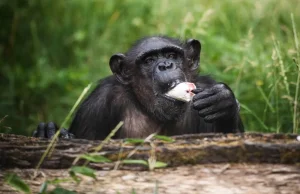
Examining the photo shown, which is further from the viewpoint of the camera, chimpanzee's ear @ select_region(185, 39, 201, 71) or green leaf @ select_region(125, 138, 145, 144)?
chimpanzee's ear @ select_region(185, 39, 201, 71)

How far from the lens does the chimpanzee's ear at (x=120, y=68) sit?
695 cm

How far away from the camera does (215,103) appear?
6.04 m

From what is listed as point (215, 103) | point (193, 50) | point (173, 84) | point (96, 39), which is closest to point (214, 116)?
point (215, 103)

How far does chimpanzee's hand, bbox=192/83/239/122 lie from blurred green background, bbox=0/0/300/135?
1903mm

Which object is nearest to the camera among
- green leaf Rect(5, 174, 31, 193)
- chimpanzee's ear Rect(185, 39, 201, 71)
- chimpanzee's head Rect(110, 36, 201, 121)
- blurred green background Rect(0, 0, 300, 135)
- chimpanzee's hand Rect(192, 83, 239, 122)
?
green leaf Rect(5, 174, 31, 193)

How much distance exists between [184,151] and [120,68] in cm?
266

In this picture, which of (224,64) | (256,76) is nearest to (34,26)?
(224,64)

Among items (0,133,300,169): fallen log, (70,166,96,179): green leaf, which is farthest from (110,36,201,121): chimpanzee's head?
(70,166,96,179): green leaf

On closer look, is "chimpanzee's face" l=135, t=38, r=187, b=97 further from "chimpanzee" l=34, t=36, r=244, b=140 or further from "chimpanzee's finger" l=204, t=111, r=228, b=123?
"chimpanzee's finger" l=204, t=111, r=228, b=123

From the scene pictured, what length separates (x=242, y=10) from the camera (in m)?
11.2

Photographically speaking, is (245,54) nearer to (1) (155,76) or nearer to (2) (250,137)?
(1) (155,76)

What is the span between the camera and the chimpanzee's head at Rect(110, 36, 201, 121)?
20.5 ft

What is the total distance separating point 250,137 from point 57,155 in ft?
4.03

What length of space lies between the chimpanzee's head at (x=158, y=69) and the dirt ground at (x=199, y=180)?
71.3 inches
